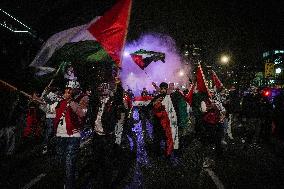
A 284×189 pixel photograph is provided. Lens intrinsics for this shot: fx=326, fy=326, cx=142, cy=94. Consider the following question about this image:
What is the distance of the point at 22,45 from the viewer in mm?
17875

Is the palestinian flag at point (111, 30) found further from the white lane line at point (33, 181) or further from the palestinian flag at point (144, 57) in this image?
the palestinian flag at point (144, 57)

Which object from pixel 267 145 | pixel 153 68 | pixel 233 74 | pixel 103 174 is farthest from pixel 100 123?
pixel 153 68

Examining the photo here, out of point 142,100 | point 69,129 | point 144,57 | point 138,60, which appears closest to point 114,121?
point 69,129

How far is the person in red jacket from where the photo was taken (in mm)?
5910

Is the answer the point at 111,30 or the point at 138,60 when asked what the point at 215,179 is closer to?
the point at 111,30

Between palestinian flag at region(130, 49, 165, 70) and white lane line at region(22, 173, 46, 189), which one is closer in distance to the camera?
white lane line at region(22, 173, 46, 189)

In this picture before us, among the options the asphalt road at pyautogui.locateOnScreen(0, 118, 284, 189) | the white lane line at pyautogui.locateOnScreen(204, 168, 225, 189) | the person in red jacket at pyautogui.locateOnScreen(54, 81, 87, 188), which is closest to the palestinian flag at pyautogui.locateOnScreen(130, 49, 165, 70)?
the asphalt road at pyautogui.locateOnScreen(0, 118, 284, 189)

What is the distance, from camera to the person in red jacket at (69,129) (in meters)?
5.91

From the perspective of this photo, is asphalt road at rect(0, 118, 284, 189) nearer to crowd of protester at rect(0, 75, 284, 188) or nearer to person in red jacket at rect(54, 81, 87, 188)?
crowd of protester at rect(0, 75, 284, 188)

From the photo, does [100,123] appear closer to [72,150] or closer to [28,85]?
[72,150]

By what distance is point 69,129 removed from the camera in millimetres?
5957

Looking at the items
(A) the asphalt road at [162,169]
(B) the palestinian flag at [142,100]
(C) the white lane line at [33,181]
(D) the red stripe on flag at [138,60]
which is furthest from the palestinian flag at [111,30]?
(B) the palestinian flag at [142,100]

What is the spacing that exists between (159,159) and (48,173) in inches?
122

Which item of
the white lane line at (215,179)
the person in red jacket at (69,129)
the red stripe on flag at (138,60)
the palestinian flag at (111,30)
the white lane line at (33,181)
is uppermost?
the red stripe on flag at (138,60)
